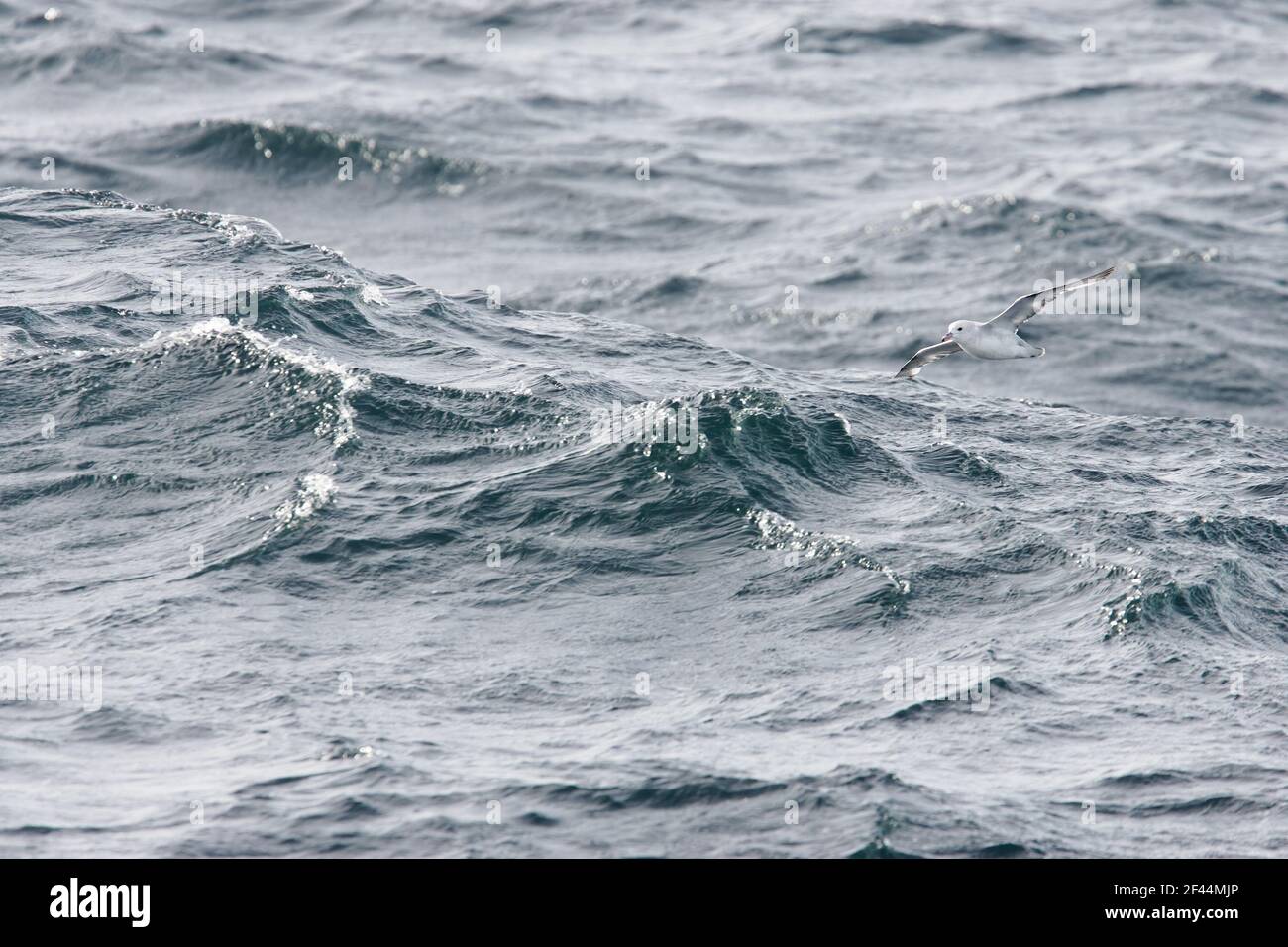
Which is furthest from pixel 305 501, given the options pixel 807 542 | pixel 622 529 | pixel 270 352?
pixel 807 542

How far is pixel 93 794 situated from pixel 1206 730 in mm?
13308

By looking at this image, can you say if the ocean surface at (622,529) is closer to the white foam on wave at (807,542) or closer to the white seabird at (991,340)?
the white foam on wave at (807,542)

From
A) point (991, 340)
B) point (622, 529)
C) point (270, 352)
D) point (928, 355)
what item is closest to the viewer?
point (622, 529)

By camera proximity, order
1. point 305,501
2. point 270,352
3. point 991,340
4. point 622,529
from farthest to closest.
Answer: point 270,352
point 991,340
point 622,529
point 305,501

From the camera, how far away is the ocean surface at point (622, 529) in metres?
21.0

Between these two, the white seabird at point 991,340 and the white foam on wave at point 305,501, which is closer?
the white foam on wave at point 305,501

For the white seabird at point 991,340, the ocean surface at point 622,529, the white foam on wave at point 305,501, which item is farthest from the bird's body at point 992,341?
the white foam on wave at point 305,501

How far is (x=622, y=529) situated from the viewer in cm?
2725

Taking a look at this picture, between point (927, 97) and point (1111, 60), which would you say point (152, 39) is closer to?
point (927, 97)

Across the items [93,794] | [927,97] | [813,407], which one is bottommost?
[93,794]

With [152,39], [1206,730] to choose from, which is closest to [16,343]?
[1206,730]

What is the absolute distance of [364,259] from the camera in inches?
1945

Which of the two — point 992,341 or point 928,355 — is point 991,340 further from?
point 928,355

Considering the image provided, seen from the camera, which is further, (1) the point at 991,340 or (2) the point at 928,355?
(2) the point at 928,355
